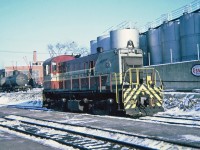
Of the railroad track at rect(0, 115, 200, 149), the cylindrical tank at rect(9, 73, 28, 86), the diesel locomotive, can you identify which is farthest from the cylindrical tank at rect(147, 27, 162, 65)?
the cylindrical tank at rect(9, 73, 28, 86)

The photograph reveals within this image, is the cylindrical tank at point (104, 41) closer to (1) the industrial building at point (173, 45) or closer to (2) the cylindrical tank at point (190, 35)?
(1) the industrial building at point (173, 45)

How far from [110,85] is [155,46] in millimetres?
16101

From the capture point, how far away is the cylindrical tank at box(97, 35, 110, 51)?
3332 centimetres

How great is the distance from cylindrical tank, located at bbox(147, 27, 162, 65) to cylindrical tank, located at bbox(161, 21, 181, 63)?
633 millimetres

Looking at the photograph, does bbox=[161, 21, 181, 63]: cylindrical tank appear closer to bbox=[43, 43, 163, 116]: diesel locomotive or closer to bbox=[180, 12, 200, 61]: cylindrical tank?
bbox=[180, 12, 200, 61]: cylindrical tank

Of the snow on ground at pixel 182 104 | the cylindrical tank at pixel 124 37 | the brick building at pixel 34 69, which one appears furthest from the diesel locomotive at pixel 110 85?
the brick building at pixel 34 69

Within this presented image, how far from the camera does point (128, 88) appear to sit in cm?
1288

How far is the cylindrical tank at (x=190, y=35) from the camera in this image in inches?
917

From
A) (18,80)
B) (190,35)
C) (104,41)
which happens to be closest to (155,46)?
(190,35)

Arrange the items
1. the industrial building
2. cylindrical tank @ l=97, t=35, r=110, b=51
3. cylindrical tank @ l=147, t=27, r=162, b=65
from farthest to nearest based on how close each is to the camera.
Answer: cylindrical tank @ l=97, t=35, r=110, b=51, cylindrical tank @ l=147, t=27, r=162, b=65, the industrial building

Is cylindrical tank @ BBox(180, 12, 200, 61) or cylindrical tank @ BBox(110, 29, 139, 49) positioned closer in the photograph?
cylindrical tank @ BBox(180, 12, 200, 61)

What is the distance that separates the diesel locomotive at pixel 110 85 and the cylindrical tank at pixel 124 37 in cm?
1328

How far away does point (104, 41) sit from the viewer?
3369 cm

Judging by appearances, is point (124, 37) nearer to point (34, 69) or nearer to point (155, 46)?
point (155, 46)
